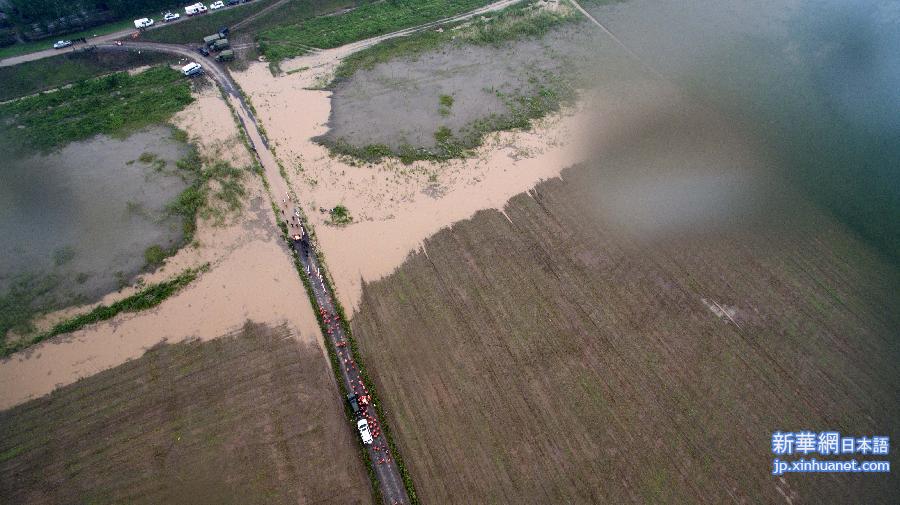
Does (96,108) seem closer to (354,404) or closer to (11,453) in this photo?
(11,453)

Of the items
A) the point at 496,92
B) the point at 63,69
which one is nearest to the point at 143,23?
the point at 63,69

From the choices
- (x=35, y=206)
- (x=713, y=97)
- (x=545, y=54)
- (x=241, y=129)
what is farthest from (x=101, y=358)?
(x=713, y=97)

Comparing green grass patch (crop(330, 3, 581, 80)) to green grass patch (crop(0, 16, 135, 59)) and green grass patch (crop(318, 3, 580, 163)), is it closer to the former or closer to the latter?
green grass patch (crop(318, 3, 580, 163))

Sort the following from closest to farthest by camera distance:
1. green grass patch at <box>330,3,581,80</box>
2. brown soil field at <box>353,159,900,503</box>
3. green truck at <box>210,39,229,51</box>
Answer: brown soil field at <box>353,159,900,503</box> < green truck at <box>210,39,229,51</box> < green grass patch at <box>330,3,581,80</box>

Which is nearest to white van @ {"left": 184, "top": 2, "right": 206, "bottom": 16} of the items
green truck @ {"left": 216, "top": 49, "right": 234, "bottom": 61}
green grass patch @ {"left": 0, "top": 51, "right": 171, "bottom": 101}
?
green grass patch @ {"left": 0, "top": 51, "right": 171, "bottom": 101}

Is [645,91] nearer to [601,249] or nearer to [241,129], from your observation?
[601,249]
